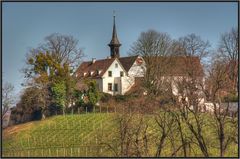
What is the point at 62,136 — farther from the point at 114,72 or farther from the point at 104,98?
the point at 114,72

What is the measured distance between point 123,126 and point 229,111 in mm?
3005

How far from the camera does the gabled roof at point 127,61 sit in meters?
41.9

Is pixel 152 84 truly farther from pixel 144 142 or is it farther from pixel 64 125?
pixel 144 142

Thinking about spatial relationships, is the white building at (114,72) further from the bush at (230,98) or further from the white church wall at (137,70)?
the bush at (230,98)

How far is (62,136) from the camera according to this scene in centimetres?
2452

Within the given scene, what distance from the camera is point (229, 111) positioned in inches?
507

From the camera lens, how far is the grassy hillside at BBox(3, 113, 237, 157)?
18.5 m

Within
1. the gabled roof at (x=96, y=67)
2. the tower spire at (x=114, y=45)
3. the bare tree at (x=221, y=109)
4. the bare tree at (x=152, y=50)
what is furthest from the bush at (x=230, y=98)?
the tower spire at (x=114, y=45)

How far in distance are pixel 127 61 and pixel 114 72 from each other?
155 cm

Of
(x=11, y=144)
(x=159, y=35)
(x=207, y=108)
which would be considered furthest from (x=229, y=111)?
(x=159, y=35)

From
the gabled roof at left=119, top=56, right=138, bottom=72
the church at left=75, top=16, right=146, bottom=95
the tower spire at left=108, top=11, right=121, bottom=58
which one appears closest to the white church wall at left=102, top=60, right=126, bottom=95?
the church at left=75, top=16, right=146, bottom=95

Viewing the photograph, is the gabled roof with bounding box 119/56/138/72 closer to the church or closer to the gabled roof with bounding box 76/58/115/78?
the church

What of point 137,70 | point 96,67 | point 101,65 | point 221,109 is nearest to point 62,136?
point 221,109

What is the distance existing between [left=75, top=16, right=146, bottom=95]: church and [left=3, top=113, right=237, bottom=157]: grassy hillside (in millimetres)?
12132
